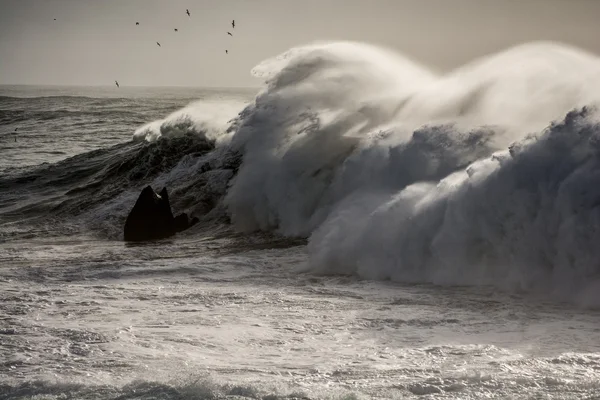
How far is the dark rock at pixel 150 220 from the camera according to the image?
1482cm

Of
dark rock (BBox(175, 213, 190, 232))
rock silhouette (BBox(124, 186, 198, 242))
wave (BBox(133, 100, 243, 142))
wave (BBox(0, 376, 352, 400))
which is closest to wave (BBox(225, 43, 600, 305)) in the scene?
dark rock (BBox(175, 213, 190, 232))

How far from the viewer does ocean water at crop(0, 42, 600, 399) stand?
6.84 metres

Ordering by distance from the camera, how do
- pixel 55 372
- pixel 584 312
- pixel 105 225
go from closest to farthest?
pixel 55 372 < pixel 584 312 < pixel 105 225

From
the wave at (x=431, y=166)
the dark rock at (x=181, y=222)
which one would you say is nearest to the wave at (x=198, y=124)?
the wave at (x=431, y=166)

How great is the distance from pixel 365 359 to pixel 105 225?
1051 cm

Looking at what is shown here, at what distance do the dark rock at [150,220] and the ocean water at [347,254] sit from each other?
0.36 m

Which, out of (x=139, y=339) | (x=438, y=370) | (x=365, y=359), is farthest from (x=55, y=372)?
(x=438, y=370)

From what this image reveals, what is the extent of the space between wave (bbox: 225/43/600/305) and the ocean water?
0.03 meters

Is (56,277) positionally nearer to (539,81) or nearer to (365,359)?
(365,359)

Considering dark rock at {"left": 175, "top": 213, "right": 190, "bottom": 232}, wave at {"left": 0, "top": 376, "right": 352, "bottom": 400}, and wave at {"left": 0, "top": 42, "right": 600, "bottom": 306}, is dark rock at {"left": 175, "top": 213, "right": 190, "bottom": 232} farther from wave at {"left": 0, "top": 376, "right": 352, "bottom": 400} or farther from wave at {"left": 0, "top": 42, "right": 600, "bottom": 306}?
wave at {"left": 0, "top": 376, "right": 352, "bottom": 400}

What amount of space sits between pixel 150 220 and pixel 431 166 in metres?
5.14

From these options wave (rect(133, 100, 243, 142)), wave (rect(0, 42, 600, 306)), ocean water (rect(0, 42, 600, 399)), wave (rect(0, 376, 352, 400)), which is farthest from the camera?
wave (rect(133, 100, 243, 142))

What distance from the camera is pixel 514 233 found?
1023 cm

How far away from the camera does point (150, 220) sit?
15.0m
